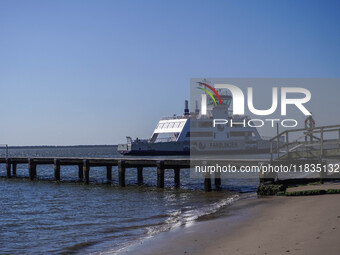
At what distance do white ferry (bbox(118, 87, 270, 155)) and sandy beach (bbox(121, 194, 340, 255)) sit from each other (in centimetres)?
4464

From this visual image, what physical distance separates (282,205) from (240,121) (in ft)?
166

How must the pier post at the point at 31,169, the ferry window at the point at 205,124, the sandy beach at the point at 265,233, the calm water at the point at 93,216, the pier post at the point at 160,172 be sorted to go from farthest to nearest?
the ferry window at the point at 205,124, the pier post at the point at 31,169, the pier post at the point at 160,172, the calm water at the point at 93,216, the sandy beach at the point at 265,233

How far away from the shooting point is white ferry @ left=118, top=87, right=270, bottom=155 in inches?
2238

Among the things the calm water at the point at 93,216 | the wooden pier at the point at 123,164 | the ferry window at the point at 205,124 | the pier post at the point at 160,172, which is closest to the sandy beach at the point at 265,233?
the calm water at the point at 93,216

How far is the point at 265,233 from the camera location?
8.20 m

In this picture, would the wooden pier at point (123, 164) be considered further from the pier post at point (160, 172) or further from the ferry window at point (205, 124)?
the ferry window at point (205, 124)

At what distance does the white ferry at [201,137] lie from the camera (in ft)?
186

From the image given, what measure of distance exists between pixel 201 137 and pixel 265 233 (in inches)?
1965

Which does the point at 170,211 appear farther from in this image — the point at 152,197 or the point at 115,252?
the point at 115,252

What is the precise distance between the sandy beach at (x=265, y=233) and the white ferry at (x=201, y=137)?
4464 centimetres

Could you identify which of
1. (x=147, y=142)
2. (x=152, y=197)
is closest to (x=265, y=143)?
(x=147, y=142)

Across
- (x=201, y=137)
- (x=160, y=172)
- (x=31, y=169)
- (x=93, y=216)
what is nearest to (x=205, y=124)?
(x=201, y=137)

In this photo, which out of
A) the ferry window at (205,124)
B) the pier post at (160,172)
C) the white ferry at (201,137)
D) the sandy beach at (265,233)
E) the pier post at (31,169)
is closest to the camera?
the sandy beach at (265,233)

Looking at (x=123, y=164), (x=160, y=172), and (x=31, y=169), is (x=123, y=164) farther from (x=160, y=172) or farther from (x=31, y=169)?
(x=31, y=169)
